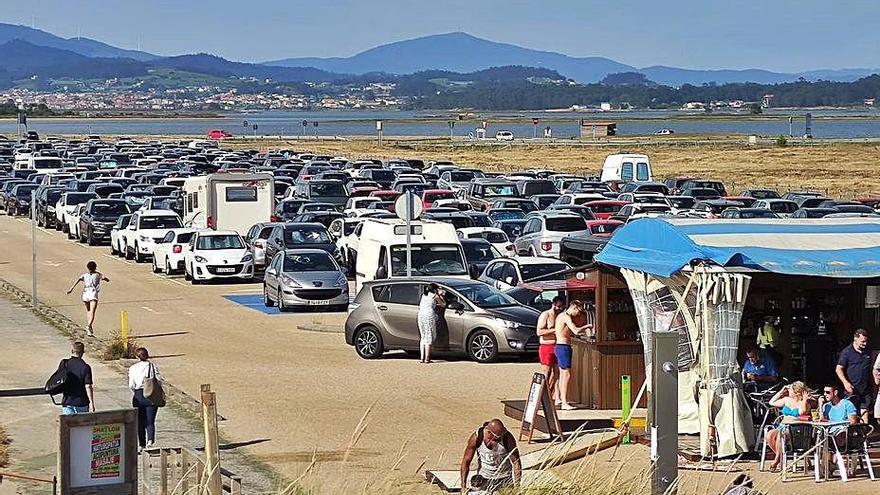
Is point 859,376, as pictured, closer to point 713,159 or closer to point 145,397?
point 145,397

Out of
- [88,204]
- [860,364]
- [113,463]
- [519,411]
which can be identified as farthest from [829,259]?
[88,204]

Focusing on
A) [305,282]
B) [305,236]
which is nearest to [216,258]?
[305,236]

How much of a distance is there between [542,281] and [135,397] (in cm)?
1195

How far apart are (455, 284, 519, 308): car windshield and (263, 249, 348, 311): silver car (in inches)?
289

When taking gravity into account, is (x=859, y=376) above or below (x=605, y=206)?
below

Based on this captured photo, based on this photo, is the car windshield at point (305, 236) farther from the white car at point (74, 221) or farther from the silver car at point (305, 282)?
the white car at point (74, 221)

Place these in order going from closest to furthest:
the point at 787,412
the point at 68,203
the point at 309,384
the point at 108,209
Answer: the point at 787,412, the point at 309,384, the point at 108,209, the point at 68,203

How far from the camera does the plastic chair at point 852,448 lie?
1598cm

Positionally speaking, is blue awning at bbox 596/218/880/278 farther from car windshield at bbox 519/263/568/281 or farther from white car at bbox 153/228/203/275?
white car at bbox 153/228/203/275

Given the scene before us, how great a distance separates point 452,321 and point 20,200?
43.2 meters

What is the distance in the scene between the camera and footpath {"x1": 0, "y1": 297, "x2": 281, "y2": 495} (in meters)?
16.5

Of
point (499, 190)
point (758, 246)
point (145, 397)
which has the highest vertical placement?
point (758, 246)

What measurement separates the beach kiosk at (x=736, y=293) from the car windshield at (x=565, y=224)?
752 inches

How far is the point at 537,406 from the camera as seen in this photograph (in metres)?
17.9
